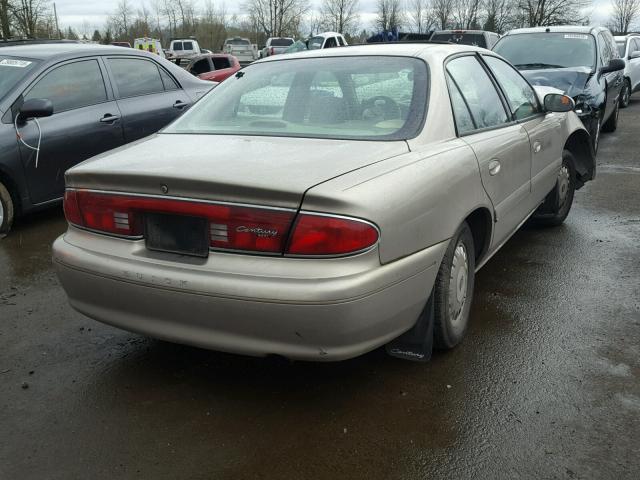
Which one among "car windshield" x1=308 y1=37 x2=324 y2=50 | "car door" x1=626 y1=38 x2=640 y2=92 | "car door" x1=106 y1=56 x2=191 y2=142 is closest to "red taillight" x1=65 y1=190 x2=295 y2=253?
"car door" x1=106 y1=56 x2=191 y2=142

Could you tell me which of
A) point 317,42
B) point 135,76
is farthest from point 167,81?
point 317,42

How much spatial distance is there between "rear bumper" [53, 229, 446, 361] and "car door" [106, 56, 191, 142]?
3840mm

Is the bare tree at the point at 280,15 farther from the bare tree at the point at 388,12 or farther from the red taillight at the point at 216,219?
the red taillight at the point at 216,219

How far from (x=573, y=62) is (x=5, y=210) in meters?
7.41

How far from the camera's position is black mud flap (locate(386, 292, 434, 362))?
113 inches

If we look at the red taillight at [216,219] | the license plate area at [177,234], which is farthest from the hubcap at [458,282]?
the license plate area at [177,234]

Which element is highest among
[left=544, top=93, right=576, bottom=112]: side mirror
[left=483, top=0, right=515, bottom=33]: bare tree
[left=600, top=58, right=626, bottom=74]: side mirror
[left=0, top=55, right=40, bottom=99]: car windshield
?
[left=483, top=0, right=515, bottom=33]: bare tree

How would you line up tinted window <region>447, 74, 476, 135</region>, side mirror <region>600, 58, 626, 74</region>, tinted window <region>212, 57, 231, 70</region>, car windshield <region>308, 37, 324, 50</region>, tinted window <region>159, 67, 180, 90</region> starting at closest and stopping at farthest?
tinted window <region>447, 74, 476, 135</region> → tinted window <region>159, 67, 180, 90</region> → side mirror <region>600, 58, 626, 74</region> → tinted window <region>212, 57, 231, 70</region> → car windshield <region>308, 37, 324, 50</region>

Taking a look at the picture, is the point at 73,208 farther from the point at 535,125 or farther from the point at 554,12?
the point at 554,12

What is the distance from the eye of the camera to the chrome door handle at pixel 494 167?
338cm

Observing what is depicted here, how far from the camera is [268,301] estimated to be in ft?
7.70

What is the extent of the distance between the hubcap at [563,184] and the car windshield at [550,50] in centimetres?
Answer: 391

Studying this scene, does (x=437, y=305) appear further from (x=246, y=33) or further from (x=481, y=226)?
(x=246, y=33)

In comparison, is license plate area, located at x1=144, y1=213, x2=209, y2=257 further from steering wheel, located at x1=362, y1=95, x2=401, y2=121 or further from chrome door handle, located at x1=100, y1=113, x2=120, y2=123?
chrome door handle, located at x1=100, y1=113, x2=120, y2=123
